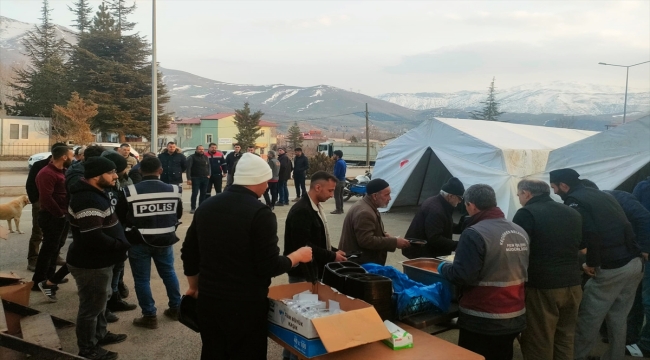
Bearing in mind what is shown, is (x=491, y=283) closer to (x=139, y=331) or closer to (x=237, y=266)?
(x=237, y=266)

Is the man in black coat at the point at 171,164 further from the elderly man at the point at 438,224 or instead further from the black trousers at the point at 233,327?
the black trousers at the point at 233,327

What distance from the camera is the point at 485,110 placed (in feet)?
234

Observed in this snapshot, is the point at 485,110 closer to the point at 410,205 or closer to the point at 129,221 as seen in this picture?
the point at 410,205

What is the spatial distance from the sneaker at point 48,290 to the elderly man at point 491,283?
450cm

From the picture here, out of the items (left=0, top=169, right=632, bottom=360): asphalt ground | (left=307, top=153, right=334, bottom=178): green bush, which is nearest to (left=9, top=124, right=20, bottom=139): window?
(left=307, top=153, right=334, bottom=178): green bush

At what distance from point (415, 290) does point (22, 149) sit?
40.8 m

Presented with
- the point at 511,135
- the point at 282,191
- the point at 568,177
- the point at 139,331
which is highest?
the point at 511,135

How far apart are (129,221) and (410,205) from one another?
33.5ft

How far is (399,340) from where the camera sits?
8.65 ft

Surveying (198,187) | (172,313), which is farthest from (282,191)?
(172,313)

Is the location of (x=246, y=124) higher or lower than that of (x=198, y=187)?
higher

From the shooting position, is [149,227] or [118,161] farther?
[118,161]

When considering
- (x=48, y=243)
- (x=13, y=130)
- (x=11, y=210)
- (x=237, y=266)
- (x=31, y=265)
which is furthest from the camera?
(x=13, y=130)

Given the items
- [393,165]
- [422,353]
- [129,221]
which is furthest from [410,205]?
[422,353]
